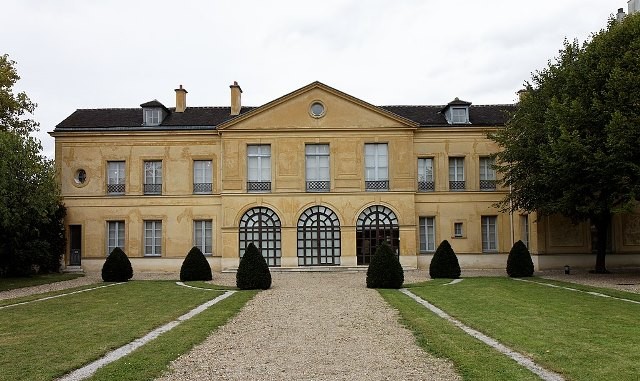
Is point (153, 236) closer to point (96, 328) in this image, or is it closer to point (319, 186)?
point (319, 186)

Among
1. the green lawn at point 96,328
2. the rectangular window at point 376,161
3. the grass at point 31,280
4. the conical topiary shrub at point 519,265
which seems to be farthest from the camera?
the rectangular window at point 376,161

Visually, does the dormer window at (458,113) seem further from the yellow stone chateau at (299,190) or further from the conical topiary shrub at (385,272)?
the conical topiary shrub at (385,272)

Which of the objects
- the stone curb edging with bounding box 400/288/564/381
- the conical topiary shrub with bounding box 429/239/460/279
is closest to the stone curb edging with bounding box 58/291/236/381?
the stone curb edging with bounding box 400/288/564/381

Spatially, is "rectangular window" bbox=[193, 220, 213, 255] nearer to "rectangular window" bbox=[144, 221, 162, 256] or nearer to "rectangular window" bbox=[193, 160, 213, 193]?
"rectangular window" bbox=[193, 160, 213, 193]

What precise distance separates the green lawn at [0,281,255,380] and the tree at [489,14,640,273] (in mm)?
11710

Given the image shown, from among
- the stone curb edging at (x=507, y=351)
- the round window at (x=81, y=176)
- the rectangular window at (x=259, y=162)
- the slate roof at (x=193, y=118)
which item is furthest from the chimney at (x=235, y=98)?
the stone curb edging at (x=507, y=351)

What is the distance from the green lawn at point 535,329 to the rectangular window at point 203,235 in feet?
45.3

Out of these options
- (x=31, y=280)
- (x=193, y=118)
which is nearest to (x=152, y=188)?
(x=193, y=118)

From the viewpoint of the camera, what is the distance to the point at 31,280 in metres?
24.9

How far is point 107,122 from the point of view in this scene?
31.0 meters

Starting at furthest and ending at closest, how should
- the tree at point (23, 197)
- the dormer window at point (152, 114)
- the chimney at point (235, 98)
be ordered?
the chimney at point (235, 98), the dormer window at point (152, 114), the tree at point (23, 197)

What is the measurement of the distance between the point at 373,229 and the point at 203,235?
830cm

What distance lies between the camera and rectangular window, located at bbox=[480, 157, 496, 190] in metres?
30.4

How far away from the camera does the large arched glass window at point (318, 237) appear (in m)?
29.3
